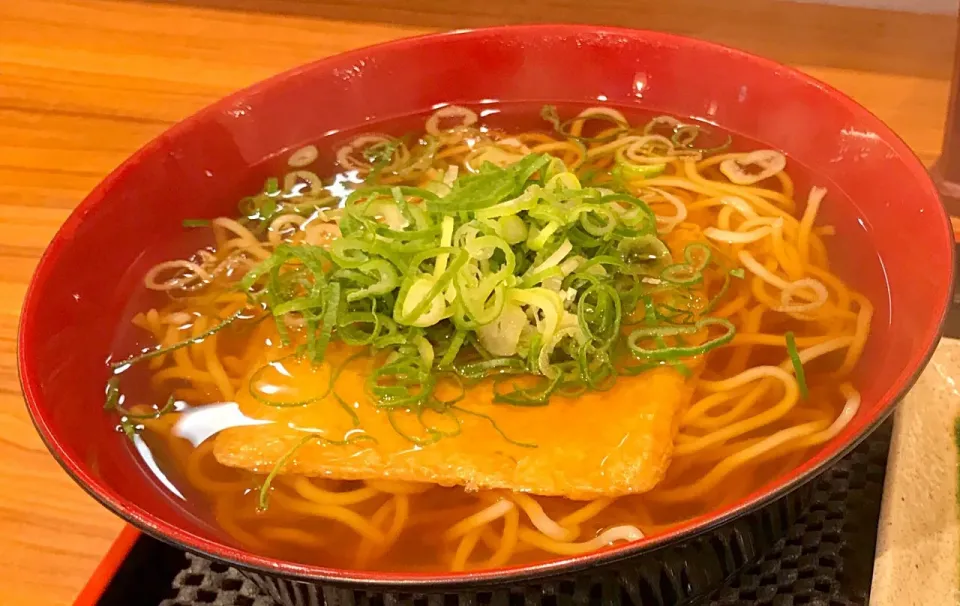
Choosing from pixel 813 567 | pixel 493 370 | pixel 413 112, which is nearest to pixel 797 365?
pixel 813 567

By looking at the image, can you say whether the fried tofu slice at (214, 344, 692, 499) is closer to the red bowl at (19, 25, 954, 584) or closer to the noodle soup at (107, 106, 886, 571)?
the noodle soup at (107, 106, 886, 571)

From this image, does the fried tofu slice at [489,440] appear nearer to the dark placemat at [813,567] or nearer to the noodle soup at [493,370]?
the noodle soup at [493,370]

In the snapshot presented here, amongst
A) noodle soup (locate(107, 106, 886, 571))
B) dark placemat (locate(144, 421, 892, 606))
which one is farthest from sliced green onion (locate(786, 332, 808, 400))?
dark placemat (locate(144, 421, 892, 606))

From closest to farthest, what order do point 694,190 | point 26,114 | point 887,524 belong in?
1. point 887,524
2. point 694,190
3. point 26,114

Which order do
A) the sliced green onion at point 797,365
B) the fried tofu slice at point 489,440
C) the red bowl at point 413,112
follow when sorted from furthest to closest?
the sliced green onion at point 797,365, the fried tofu slice at point 489,440, the red bowl at point 413,112

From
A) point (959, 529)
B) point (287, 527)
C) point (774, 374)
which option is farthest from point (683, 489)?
point (287, 527)

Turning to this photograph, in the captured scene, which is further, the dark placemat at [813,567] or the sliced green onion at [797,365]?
the sliced green onion at [797,365]

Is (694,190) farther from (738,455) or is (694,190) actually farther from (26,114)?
(26,114)

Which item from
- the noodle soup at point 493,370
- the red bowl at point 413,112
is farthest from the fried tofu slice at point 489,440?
the red bowl at point 413,112

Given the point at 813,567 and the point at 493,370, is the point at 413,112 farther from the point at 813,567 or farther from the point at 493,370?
the point at 813,567
